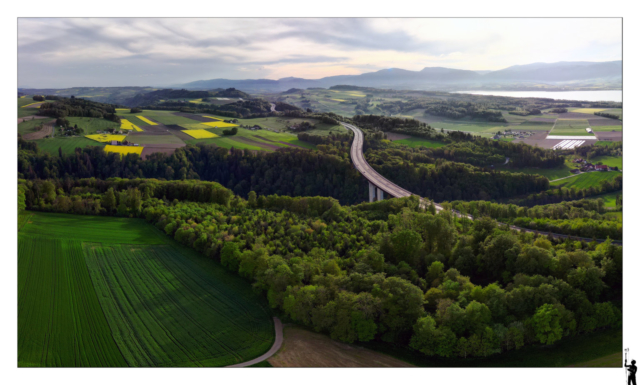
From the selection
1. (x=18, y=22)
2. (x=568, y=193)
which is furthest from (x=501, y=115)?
(x=18, y=22)

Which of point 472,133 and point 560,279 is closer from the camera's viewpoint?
point 560,279

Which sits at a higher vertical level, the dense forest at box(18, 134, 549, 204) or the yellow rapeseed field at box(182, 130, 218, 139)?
the yellow rapeseed field at box(182, 130, 218, 139)

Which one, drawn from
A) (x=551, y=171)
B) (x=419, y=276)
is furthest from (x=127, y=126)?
(x=551, y=171)

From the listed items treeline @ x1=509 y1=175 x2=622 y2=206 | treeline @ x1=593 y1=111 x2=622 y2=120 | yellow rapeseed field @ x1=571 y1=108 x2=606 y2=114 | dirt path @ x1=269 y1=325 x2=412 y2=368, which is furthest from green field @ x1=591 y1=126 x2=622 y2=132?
dirt path @ x1=269 y1=325 x2=412 y2=368

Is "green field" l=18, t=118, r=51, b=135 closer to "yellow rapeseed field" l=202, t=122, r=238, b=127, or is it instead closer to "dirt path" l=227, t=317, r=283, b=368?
A: "yellow rapeseed field" l=202, t=122, r=238, b=127

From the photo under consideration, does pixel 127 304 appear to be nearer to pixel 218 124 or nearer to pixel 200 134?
pixel 200 134

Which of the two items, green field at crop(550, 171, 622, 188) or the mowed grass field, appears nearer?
the mowed grass field

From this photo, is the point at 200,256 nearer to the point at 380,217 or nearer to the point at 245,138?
the point at 380,217
